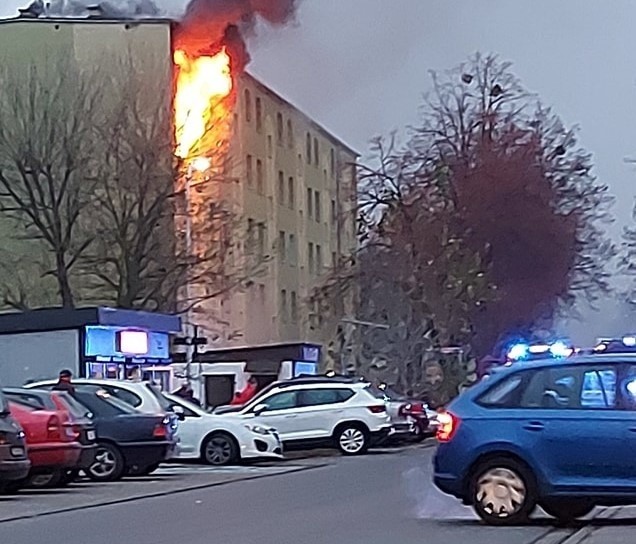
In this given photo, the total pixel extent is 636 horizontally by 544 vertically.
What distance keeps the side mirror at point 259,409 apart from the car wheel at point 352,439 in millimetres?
1900

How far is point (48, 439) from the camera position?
23.3m

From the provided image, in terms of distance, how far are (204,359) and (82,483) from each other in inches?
1117

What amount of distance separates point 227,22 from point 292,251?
3060 centimetres

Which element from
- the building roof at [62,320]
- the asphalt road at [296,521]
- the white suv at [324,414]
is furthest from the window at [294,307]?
the asphalt road at [296,521]

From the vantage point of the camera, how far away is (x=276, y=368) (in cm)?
5303

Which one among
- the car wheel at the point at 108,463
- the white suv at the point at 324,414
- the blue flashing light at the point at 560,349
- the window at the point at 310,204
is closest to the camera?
the blue flashing light at the point at 560,349

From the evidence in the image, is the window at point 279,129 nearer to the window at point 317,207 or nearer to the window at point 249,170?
the window at point 249,170

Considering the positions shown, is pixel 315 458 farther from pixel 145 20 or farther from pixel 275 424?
pixel 145 20

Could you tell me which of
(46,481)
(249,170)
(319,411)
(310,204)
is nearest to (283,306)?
(249,170)

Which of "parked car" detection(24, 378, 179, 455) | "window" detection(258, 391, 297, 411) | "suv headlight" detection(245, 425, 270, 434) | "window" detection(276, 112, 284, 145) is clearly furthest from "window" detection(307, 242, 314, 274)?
"parked car" detection(24, 378, 179, 455)

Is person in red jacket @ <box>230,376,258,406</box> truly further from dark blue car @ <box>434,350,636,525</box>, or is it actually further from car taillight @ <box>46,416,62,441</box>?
dark blue car @ <box>434,350,636,525</box>

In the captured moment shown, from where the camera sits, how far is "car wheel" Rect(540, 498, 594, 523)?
16656mm

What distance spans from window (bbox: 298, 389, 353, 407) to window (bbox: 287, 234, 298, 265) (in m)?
38.9

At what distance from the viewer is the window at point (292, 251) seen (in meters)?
75.2
